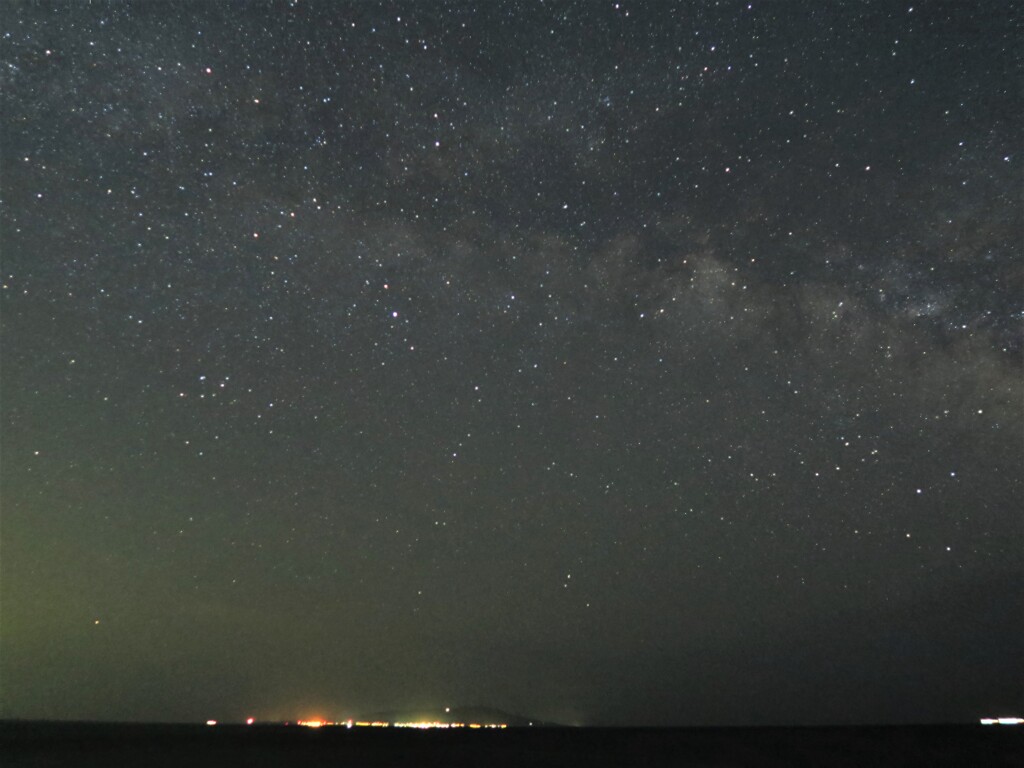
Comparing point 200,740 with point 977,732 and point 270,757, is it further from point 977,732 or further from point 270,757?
point 977,732

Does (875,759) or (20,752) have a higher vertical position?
(20,752)

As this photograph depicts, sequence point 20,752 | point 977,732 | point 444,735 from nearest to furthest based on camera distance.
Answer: point 20,752, point 444,735, point 977,732

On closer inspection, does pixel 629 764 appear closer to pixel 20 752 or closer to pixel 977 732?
pixel 977 732

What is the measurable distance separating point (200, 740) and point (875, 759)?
27.5 feet

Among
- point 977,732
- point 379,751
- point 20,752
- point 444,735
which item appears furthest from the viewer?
point 977,732

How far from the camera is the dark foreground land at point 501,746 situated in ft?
26.3

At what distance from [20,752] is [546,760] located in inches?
229

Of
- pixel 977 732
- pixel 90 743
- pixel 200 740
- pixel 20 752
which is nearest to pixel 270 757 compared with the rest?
pixel 200 740

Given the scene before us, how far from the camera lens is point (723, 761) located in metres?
8.89

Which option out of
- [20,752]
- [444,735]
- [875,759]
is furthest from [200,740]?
[875,759]

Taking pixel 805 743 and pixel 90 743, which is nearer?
pixel 90 743

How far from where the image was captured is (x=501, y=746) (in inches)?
348

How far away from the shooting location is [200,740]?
27.6ft

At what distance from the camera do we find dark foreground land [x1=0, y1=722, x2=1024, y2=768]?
8008 millimetres
